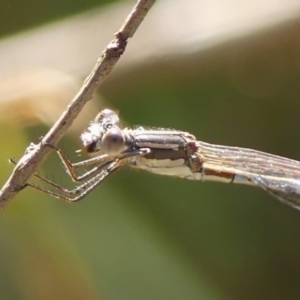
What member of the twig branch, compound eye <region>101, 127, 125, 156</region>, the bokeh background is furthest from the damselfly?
the bokeh background

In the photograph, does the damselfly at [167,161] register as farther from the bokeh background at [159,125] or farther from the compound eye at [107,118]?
the bokeh background at [159,125]

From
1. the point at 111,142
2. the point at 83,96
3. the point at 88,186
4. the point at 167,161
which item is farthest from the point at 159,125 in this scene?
the point at 83,96

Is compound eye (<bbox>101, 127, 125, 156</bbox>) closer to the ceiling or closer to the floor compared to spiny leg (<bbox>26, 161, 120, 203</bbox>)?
closer to the ceiling

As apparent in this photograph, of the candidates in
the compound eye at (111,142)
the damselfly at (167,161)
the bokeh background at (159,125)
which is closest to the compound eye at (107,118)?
the damselfly at (167,161)

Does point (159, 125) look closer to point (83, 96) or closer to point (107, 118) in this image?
point (107, 118)

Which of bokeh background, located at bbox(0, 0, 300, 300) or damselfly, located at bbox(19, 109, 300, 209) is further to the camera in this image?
bokeh background, located at bbox(0, 0, 300, 300)

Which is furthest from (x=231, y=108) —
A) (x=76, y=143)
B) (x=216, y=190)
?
(x=76, y=143)

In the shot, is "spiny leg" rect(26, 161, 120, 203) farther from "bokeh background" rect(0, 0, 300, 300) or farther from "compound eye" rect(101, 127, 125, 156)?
"bokeh background" rect(0, 0, 300, 300)
